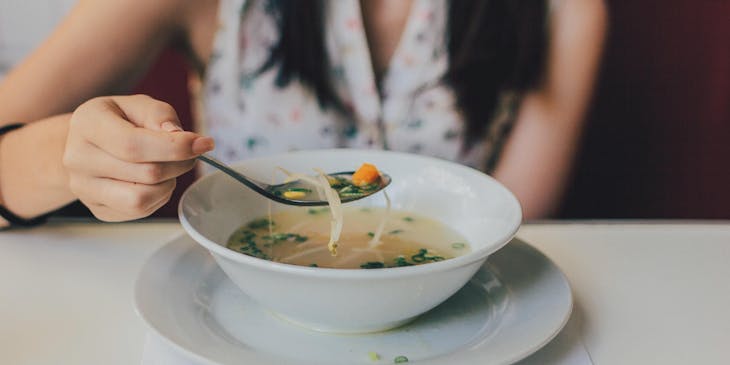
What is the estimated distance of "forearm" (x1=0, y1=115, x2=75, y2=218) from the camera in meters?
0.92

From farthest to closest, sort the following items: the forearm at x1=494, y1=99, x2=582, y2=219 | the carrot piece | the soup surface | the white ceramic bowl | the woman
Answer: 1. the forearm at x1=494, y1=99, x2=582, y2=219
2. the woman
3. the carrot piece
4. the soup surface
5. the white ceramic bowl

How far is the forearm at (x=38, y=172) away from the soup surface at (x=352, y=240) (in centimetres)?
29

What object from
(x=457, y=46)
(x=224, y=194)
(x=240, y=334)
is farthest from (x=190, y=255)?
(x=457, y=46)

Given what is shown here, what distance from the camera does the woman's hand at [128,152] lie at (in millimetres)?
652

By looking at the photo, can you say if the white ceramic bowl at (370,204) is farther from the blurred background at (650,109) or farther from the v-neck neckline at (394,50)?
the blurred background at (650,109)

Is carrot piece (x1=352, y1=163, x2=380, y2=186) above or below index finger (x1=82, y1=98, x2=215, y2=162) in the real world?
below

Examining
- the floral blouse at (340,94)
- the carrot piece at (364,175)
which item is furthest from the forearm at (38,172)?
the floral blouse at (340,94)

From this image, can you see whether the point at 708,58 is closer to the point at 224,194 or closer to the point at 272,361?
the point at 224,194

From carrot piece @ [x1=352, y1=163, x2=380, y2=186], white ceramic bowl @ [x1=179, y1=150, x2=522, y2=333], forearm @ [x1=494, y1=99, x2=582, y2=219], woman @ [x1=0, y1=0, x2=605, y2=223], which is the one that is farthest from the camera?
Result: forearm @ [x1=494, y1=99, x2=582, y2=219]

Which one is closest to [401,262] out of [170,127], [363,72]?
[170,127]

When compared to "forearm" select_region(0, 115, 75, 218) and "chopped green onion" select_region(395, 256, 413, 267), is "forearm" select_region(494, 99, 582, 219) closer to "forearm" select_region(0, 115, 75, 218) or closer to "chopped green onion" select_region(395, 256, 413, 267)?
"chopped green onion" select_region(395, 256, 413, 267)

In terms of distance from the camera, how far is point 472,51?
1.49m

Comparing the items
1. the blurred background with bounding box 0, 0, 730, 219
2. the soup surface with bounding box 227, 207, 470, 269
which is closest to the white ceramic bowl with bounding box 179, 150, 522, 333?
the soup surface with bounding box 227, 207, 470, 269

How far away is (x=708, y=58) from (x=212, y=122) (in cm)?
120
